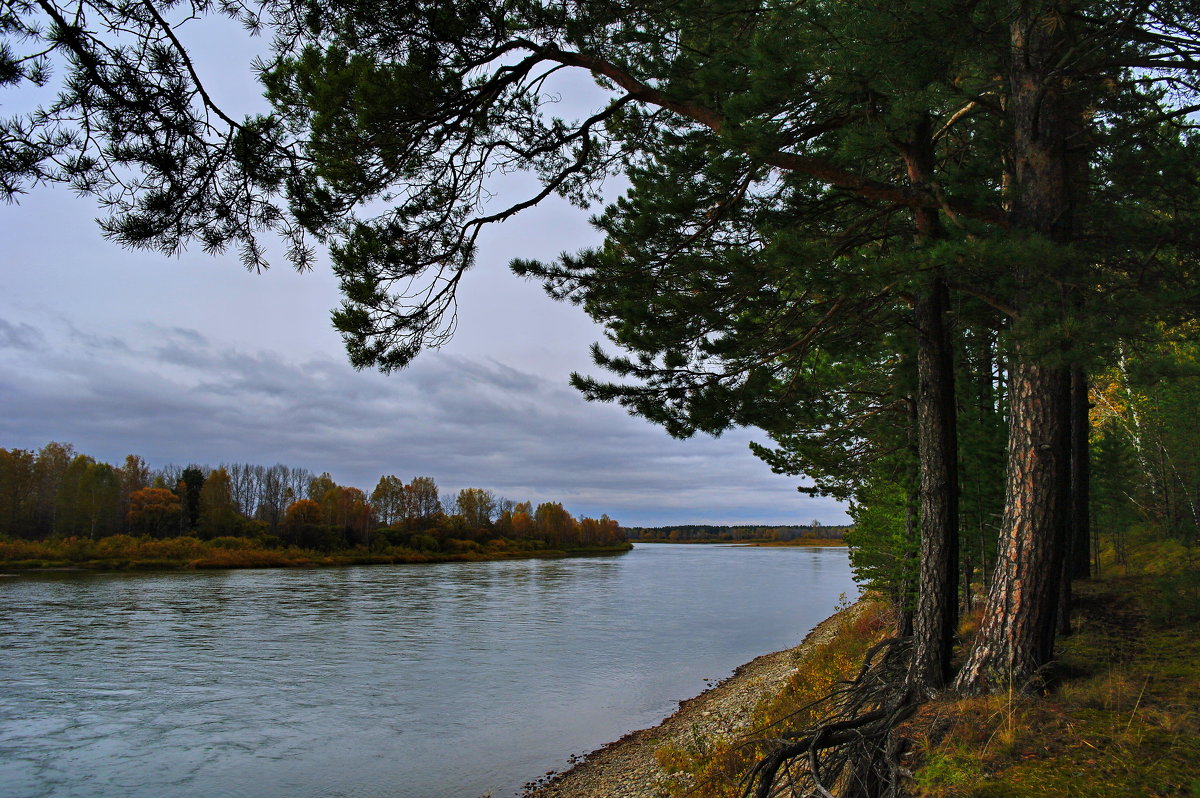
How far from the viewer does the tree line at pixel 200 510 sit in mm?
61094

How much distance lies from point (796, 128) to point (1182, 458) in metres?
17.7

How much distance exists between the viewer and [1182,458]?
17234 mm

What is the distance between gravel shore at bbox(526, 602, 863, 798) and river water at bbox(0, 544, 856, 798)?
65cm

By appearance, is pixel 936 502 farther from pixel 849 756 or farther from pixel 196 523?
pixel 196 523

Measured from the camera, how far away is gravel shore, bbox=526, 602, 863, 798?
29.0 feet

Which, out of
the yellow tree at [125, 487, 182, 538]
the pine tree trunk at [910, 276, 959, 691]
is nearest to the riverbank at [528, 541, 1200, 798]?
the pine tree trunk at [910, 276, 959, 691]

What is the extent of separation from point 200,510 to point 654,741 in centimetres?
7295

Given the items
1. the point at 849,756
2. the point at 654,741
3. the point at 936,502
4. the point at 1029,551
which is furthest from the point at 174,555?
the point at 1029,551

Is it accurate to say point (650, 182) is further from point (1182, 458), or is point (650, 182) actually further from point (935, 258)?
point (1182, 458)

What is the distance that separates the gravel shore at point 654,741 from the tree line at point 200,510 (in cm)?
6325

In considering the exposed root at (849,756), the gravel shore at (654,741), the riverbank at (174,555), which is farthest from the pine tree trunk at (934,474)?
the riverbank at (174,555)

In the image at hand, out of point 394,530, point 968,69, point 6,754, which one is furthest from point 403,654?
point 394,530

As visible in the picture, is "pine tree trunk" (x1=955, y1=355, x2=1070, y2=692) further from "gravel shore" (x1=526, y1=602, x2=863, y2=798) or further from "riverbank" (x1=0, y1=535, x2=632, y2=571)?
"riverbank" (x1=0, y1=535, x2=632, y2=571)

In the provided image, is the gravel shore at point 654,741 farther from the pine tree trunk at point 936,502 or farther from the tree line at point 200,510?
the tree line at point 200,510
